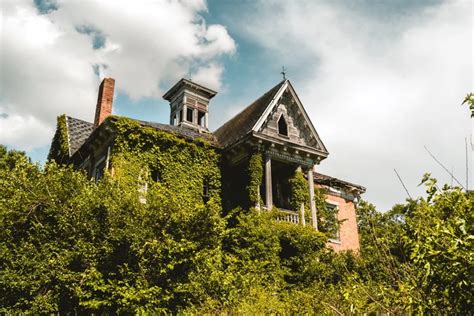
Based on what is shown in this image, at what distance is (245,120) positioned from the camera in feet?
69.1

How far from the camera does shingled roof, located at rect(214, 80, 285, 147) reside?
1968 cm

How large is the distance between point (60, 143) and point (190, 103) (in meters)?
8.61

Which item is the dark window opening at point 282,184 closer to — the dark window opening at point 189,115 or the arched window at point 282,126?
the arched window at point 282,126

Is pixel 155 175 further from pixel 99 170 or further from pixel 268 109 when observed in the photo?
pixel 268 109

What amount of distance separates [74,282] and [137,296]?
1604 mm

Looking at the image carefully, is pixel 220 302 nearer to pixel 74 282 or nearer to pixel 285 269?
pixel 74 282

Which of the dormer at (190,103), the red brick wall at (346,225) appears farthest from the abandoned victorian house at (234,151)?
the dormer at (190,103)

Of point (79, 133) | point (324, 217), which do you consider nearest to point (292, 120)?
point (324, 217)

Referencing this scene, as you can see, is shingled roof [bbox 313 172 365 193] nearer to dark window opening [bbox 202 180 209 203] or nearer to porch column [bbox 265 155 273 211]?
porch column [bbox 265 155 273 211]

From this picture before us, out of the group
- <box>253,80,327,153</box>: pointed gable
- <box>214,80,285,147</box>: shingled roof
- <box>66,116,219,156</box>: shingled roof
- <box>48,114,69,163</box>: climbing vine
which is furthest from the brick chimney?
<box>253,80,327,153</box>: pointed gable

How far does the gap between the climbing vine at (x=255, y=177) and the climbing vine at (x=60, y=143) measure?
414 inches

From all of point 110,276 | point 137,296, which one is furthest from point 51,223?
point 137,296

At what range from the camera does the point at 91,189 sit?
455 inches

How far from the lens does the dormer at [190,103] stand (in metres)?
27.2
